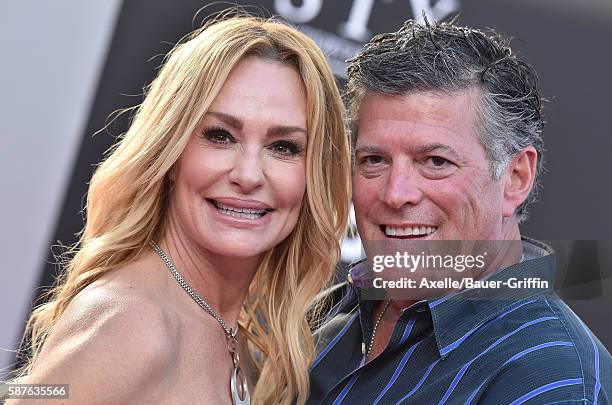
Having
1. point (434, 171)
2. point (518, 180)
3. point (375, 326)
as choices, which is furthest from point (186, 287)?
point (518, 180)

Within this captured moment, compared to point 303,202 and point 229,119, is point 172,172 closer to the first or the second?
point 229,119

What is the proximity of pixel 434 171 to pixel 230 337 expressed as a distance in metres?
0.76

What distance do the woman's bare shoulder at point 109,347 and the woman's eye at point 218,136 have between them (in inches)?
17.8

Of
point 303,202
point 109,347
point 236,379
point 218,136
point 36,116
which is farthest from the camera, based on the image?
point 36,116

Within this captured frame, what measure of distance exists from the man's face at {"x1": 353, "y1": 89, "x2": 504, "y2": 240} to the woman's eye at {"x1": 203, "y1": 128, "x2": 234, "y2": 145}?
0.41 meters

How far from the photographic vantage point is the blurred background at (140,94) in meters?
3.50

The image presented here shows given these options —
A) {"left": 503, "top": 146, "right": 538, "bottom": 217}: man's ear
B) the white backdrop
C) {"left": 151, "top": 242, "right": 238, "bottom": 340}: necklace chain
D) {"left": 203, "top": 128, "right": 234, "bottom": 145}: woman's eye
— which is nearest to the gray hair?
{"left": 503, "top": 146, "right": 538, "bottom": 217}: man's ear

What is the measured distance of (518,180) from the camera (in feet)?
8.27

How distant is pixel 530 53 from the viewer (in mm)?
3703

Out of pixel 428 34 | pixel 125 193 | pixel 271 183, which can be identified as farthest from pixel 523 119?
pixel 125 193

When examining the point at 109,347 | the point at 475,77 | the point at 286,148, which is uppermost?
the point at 475,77

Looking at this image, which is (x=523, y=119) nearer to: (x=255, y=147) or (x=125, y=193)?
(x=255, y=147)

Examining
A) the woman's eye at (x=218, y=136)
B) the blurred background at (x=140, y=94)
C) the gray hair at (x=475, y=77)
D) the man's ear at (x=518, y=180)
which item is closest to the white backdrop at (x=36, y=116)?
the blurred background at (x=140, y=94)

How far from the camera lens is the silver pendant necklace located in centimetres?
244
